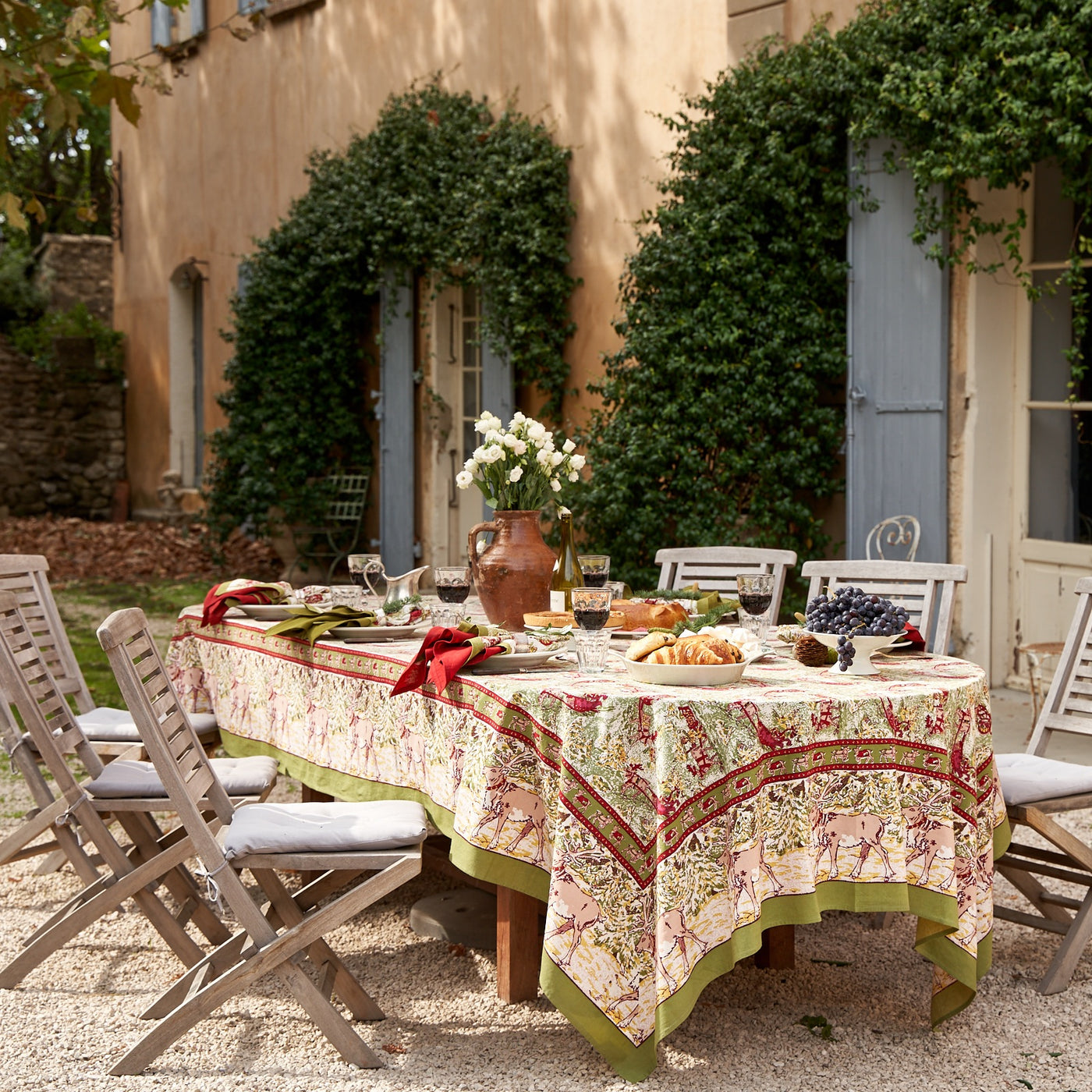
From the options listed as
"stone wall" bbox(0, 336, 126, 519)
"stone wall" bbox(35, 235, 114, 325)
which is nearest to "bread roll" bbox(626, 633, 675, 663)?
"stone wall" bbox(0, 336, 126, 519)

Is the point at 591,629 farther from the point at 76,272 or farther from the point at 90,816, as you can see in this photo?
the point at 76,272

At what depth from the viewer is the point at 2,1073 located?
2.71m

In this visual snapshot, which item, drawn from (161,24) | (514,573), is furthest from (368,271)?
(514,573)

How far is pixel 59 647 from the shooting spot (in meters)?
4.11

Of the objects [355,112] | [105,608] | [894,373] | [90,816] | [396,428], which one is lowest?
[105,608]

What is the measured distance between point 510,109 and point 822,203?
105 inches

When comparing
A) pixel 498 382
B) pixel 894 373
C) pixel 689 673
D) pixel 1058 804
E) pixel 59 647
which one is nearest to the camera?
pixel 689 673

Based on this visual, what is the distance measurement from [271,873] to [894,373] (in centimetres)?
436

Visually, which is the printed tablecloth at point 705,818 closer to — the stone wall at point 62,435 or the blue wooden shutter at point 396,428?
the blue wooden shutter at point 396,428

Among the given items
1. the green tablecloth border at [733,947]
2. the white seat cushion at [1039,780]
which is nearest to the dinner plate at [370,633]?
the green tablecloth border at [733,947]

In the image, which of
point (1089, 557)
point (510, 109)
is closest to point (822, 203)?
point (1089, 557)

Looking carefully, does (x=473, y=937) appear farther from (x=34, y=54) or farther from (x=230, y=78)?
(x=230, y=78)

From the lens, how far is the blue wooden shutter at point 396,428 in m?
9.46

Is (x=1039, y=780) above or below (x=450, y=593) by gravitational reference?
below
